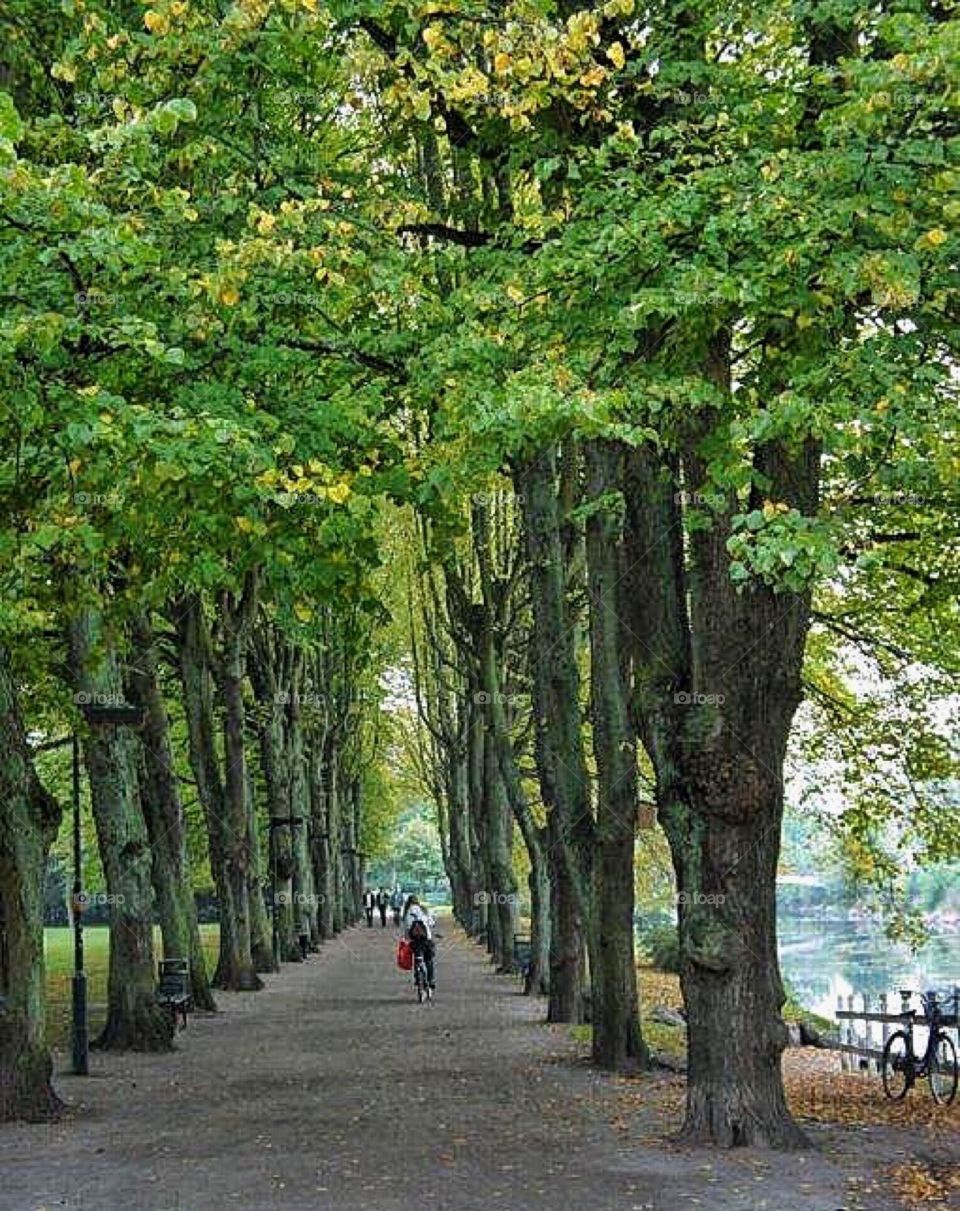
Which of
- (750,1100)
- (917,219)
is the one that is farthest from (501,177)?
(750,1100)

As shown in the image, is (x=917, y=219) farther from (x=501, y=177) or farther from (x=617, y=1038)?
(x=617, y=1038)

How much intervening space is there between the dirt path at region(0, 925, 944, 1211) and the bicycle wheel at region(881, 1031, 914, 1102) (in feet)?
10.3

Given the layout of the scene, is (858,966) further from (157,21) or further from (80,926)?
(157,21)

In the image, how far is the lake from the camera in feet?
160

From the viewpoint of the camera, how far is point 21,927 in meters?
15.5

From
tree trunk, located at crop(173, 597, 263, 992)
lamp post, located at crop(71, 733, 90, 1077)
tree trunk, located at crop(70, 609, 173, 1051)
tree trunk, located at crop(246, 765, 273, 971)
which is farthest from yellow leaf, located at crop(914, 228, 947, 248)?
tree trunk, located at crop(246, 765, 273, 971)

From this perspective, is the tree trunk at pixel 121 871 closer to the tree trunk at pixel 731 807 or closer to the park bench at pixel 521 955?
the tree trunk at pixel 731 807

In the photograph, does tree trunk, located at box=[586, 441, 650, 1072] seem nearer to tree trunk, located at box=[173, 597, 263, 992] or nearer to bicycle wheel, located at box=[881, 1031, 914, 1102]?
bicycle wheel, located at box=[881, 1031, 914, 1102]

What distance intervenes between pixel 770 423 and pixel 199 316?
3.99 m

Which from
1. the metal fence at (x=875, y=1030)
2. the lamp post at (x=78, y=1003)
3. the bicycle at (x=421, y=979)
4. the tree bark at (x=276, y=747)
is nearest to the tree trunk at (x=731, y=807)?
the metal fence at (x=875, y=1030)

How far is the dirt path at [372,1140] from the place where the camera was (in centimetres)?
1144

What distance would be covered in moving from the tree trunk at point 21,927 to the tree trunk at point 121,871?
586 centimetres

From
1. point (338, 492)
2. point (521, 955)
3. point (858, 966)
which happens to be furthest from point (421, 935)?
point (858, 966)

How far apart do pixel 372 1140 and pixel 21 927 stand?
371 cm
